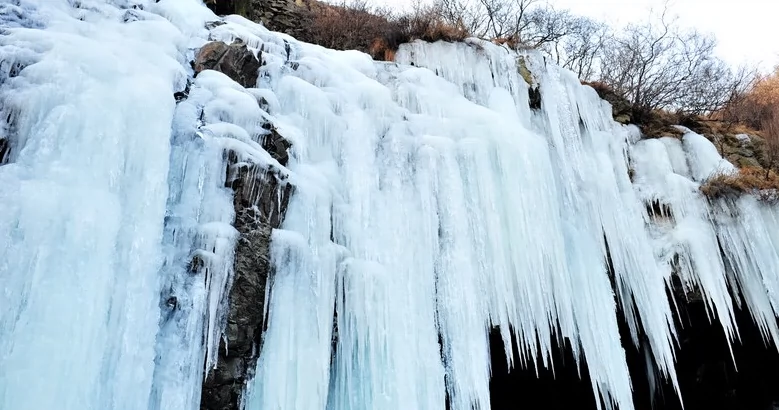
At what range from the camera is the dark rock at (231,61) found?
4.86m

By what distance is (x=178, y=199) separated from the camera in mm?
3773

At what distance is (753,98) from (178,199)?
39.3 feet

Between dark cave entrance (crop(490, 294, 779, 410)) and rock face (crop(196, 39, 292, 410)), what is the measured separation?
4016mm

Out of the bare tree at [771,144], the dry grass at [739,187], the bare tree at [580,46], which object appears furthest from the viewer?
the bare tree at [580,46]

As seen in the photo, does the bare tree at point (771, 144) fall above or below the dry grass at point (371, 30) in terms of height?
below

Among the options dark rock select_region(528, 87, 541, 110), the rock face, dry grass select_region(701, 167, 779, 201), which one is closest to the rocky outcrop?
dark rock select_region(528, 87, 541, 110)

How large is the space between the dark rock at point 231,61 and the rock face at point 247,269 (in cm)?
80

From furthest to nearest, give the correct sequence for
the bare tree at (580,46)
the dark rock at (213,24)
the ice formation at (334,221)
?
the bare tree at (580,46) < the dark rock at (213,24) < the ice formation at (334,221)

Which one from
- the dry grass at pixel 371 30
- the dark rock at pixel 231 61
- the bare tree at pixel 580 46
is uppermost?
the bare tree at pixel 580 46

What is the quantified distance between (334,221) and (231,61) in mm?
1881

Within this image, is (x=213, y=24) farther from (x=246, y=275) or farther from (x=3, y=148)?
(x=246, y=275)

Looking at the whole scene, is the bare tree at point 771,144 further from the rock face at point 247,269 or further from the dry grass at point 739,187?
the rock face at point 247,269

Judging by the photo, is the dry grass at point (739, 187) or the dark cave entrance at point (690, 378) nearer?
the dry grass at point (739, 187)

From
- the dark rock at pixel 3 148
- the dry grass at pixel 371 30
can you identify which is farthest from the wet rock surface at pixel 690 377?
the dark rock at pixel 3 148
